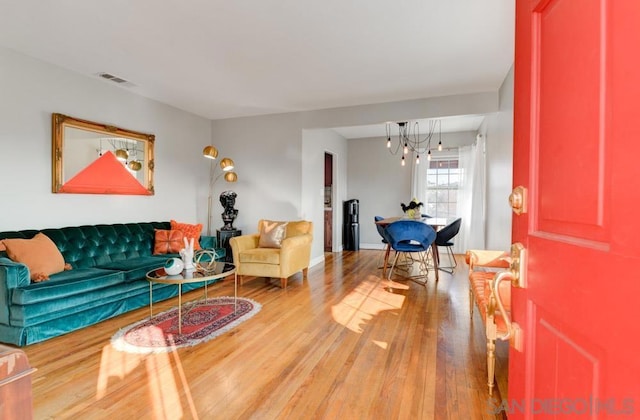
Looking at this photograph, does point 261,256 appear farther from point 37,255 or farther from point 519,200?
point 519,200

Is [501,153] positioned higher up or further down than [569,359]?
higher up

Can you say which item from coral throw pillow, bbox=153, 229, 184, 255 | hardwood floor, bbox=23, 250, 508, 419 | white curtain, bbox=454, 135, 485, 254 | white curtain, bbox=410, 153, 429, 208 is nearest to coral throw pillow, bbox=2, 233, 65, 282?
hardwood floor, bbox=23, 250, 508, 419

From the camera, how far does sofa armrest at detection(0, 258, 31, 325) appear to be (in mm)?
2539

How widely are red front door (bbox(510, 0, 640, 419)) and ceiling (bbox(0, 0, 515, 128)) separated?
1984 mm

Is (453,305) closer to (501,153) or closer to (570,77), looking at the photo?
(501,153)

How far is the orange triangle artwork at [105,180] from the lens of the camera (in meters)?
3.73

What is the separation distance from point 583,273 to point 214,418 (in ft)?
5.96

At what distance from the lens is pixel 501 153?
421 centimetres

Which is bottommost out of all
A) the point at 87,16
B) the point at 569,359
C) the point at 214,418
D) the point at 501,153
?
the point at 214,418

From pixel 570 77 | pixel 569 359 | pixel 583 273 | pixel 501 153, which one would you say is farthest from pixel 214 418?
A: pixel 501 153

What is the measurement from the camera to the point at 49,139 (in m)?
3.47

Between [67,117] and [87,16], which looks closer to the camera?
[87,16]

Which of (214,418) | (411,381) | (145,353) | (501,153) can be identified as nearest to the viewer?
(214,418)

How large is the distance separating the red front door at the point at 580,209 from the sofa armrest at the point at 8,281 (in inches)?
132
